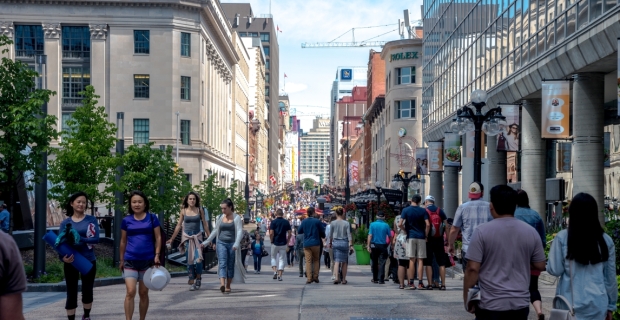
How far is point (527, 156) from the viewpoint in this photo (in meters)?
32.3

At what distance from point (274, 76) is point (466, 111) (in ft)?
561

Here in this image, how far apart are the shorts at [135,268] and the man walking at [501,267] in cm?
537

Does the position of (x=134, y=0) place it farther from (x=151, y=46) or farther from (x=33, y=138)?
(x=33, y=138)

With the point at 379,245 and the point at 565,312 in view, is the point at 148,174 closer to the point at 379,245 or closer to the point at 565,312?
the point at 379,245

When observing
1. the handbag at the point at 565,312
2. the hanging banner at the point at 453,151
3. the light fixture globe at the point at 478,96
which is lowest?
the handbag at the point at 565,312

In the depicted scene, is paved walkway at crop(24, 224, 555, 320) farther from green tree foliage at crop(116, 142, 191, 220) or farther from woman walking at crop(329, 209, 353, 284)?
green tree foliage at crop(116, 142, 191, 220)

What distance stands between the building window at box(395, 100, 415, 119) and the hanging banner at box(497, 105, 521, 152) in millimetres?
49370

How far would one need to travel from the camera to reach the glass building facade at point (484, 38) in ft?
85.9

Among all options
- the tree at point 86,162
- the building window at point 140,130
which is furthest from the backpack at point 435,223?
the building window at point 140,130

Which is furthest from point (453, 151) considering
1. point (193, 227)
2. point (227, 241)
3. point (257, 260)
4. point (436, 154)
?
point (227, 241)

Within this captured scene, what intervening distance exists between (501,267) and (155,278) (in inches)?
205

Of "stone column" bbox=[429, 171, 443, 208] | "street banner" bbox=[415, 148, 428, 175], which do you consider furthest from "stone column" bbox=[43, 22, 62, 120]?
"stone column" bbox=[429, 171, 443, 208]

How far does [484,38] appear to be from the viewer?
126 ft

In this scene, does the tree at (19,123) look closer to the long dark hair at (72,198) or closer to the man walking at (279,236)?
the man walking at (279,236)
